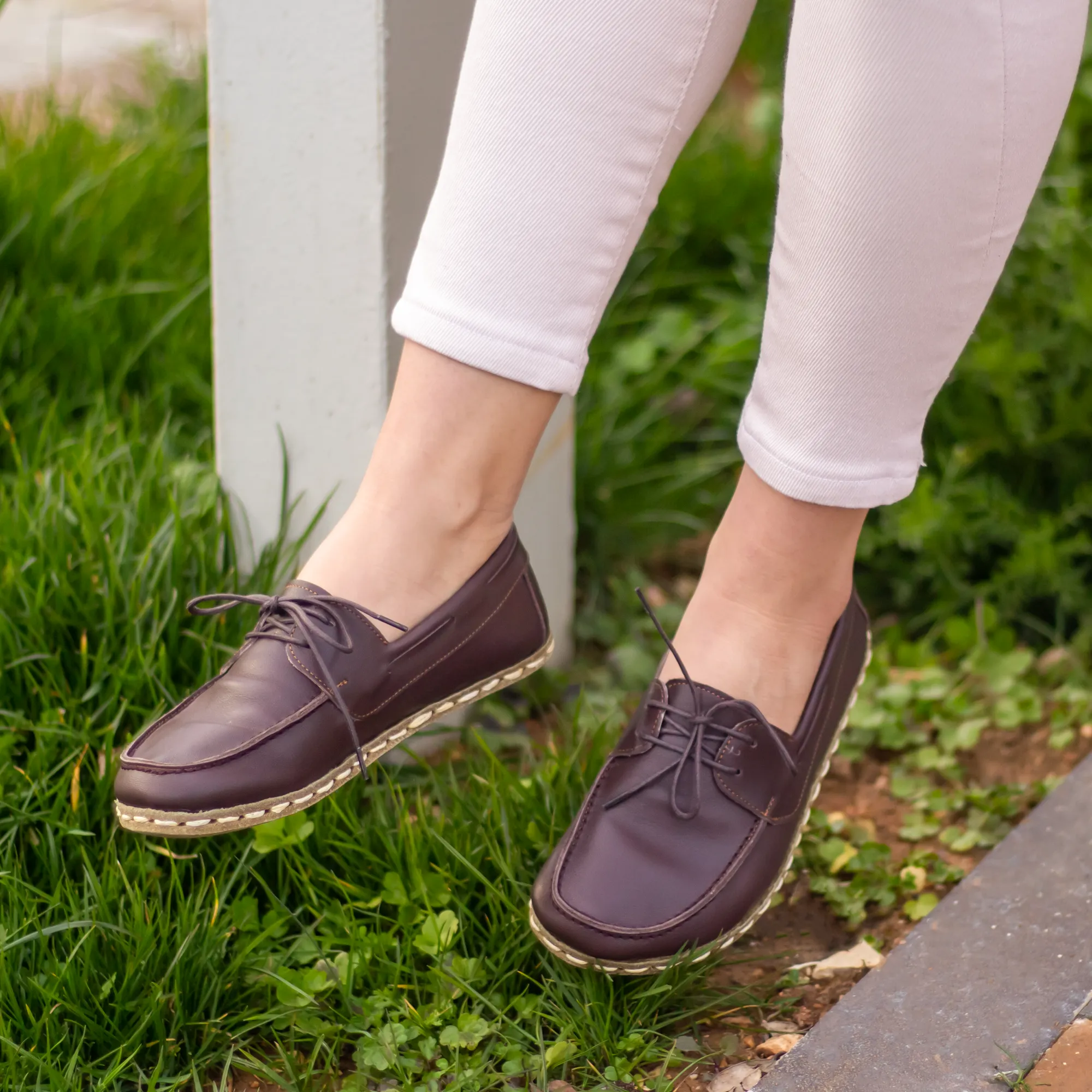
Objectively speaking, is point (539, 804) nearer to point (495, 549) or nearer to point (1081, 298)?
point (495, 549)

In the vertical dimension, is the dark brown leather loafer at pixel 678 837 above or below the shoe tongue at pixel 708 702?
below

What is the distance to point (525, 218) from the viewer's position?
1.12m

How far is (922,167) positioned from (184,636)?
0.98m

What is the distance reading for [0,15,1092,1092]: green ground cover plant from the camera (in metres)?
1.19

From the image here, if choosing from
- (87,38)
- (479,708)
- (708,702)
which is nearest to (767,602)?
(708,702)

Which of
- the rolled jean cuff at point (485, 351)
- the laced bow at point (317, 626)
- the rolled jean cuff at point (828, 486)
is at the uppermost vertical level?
the rolled jean cuff at point (485, 351)

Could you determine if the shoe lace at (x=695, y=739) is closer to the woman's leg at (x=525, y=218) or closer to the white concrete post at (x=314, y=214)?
the woman's leg at (x=525, y=218)

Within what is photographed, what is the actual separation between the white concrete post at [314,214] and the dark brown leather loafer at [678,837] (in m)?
0.58

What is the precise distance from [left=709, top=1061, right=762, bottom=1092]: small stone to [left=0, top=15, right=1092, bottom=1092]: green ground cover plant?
0.06 meters

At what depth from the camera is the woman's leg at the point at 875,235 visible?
1025 mm

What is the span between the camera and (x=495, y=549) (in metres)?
1.30

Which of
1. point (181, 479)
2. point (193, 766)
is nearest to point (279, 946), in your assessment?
point (193, 766)

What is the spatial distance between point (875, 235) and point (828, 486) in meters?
0.22

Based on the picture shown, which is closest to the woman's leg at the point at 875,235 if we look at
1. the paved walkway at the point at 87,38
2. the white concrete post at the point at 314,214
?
the white concrete post at the point at 314,214
